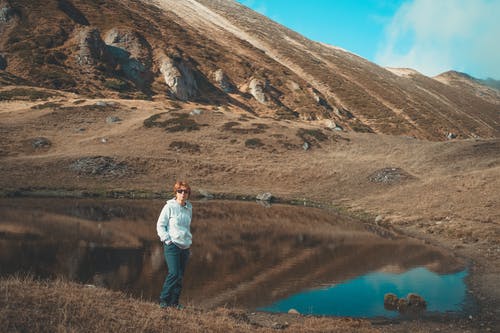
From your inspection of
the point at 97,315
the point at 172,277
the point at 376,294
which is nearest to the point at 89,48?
the point at 376,294

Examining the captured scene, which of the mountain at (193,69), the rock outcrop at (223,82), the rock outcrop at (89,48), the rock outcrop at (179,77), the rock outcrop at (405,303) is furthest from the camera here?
the rock outcrop at (223,82)

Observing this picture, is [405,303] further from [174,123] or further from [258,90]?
[258,90]

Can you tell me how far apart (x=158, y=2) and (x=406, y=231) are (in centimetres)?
16772

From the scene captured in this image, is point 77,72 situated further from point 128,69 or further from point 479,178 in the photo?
point 479,178

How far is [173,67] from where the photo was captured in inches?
4259

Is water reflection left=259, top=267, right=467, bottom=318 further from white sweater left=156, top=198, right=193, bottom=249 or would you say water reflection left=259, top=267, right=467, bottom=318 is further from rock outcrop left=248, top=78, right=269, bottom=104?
rock outcrop left=248, top=78, right=269, bottom=104

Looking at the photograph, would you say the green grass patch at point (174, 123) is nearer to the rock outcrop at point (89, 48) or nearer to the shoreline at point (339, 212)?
the shoreline at point (339, 212)

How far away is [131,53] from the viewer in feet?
351

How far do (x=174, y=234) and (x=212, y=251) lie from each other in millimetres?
11632

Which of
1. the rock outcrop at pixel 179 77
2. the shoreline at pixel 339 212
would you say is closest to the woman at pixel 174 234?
the shoreline at pixel 339 212

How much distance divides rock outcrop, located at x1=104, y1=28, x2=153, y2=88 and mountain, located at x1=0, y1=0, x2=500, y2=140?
26 centimetres

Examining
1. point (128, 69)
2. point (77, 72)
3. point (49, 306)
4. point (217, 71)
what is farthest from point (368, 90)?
point (49, 306)

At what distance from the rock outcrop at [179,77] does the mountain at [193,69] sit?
0.26 metres

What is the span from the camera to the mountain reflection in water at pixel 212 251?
1617 cm
